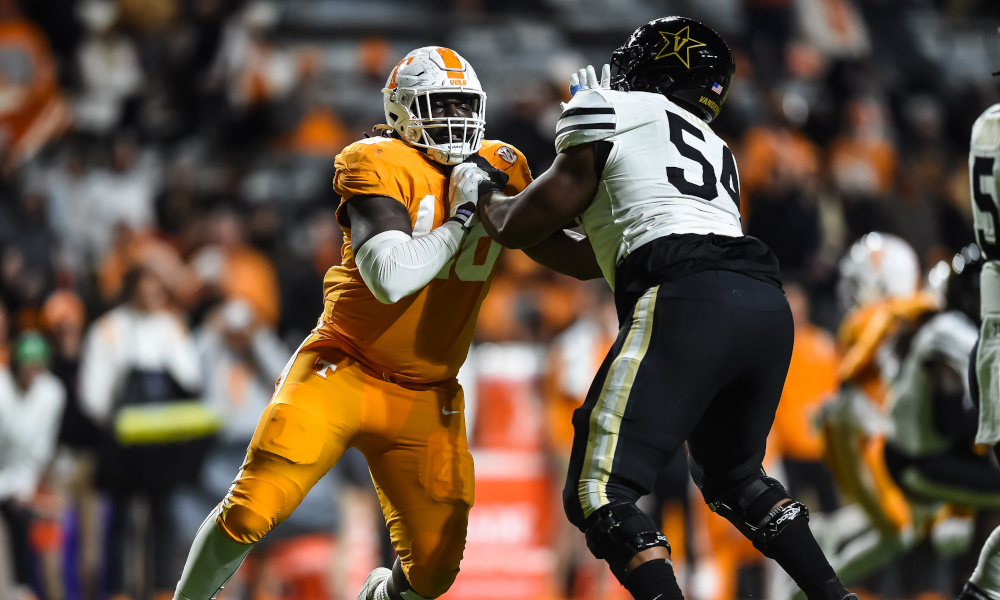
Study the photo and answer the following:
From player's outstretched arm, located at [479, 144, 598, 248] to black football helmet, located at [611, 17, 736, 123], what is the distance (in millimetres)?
356

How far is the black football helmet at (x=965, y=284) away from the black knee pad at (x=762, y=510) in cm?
222

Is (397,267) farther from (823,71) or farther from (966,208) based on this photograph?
(823,71)

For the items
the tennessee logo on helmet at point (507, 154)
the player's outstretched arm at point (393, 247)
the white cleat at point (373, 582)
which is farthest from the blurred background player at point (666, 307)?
the white cleat at point (373, 582)

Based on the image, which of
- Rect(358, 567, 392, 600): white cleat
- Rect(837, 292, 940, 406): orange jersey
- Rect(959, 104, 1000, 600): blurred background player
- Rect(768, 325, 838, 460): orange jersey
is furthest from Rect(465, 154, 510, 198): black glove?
Rect(768, 325, 838, 460): orange jersey

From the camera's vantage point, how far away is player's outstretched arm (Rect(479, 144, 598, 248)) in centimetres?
341

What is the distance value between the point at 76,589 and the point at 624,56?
5.51m

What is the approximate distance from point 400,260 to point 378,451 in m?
0.69

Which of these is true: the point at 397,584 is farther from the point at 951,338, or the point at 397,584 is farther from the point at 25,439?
the point at 25,439

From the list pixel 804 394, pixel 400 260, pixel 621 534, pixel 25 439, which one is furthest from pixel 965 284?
pixel 25 439

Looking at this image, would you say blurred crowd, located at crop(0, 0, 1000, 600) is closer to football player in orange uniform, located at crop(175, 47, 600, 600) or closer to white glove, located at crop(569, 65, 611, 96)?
football player in orange uniform, located at crop(175, 47, 600, 600)

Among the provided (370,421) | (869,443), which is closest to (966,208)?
(869,443)

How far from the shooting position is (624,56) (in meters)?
3.68

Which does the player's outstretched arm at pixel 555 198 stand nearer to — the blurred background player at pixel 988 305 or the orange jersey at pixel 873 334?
the blurred background player at pixel 988 305

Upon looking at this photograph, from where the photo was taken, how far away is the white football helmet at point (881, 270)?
6.92 meters
